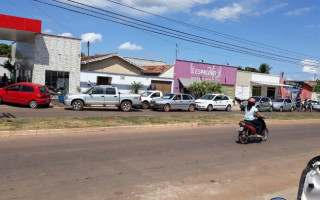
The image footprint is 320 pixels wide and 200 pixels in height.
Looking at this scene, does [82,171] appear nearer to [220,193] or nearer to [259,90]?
[220,193]

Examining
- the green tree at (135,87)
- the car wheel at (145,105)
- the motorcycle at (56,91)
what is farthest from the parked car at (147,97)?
the motorcycle at (56,91)

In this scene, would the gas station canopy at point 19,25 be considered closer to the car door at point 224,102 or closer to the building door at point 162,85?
the building door at point 162,85

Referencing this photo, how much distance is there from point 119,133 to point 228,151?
4323 mm

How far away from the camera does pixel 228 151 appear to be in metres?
9.70

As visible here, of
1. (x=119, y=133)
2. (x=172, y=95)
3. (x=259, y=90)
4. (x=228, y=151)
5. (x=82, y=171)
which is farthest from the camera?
(x=259, y=90)

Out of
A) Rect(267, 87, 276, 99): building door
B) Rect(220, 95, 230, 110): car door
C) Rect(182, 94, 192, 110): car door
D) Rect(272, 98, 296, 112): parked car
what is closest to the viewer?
Rect(182, 94, 192, 110): car door

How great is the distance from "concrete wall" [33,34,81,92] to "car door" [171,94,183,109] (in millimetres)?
9135

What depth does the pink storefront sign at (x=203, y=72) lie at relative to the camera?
3703cm

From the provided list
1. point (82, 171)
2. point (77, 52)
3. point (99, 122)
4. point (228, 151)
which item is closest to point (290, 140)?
point (228, 151)

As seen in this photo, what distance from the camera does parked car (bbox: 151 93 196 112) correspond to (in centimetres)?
2466

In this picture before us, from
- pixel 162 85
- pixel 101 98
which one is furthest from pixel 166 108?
pixel 162 85

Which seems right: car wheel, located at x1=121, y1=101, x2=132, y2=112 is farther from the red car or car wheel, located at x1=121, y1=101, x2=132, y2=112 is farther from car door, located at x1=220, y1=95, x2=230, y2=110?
car door, located at x1=220, y1=95, x2=230, y2=110

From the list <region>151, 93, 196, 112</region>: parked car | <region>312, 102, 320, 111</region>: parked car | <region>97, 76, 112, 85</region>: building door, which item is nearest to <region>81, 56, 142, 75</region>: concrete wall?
<region>97, 76, 112, 85</region>: building door

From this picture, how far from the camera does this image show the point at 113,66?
3366 cm
